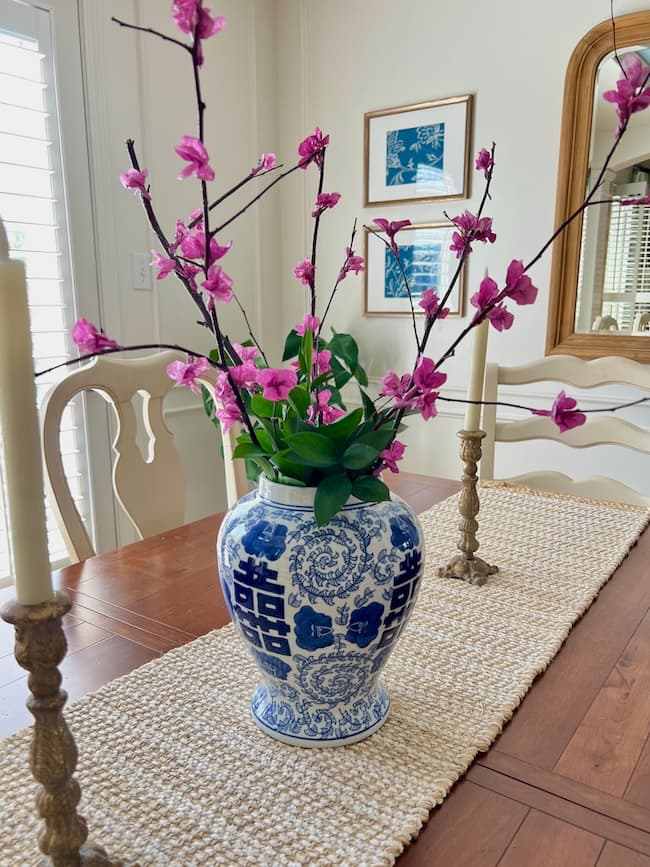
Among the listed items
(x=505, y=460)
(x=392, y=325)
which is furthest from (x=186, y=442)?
(x=505, y=460)

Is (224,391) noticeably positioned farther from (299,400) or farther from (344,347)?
(344,347)

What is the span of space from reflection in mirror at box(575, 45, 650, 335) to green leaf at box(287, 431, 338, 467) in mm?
1768

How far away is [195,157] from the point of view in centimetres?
43

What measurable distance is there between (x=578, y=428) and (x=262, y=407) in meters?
1.13

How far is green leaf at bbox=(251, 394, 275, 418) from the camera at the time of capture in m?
0.62

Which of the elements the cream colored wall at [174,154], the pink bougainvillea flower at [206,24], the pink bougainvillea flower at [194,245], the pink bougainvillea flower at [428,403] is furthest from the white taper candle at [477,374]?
the cream colored wall at [174,154]

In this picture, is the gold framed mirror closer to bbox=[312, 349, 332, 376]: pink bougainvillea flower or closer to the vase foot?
bbox=[312, 349, 332, 376]: pink bougainvillea flower

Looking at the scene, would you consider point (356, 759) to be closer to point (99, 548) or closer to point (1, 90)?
point (99, 548)

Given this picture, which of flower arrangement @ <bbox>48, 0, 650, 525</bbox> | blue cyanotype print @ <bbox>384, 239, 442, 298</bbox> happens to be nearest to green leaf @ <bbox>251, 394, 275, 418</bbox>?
flower arrangement @ <bbox>48, 0, 650, 525</bbox>

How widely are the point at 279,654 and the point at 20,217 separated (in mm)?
1679

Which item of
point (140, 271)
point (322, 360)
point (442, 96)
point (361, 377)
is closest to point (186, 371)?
point (322, 360)

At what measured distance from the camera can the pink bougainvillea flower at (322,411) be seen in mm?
636

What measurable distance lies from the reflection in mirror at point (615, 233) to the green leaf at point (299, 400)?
1.73 meters

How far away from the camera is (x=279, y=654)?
60 cm
